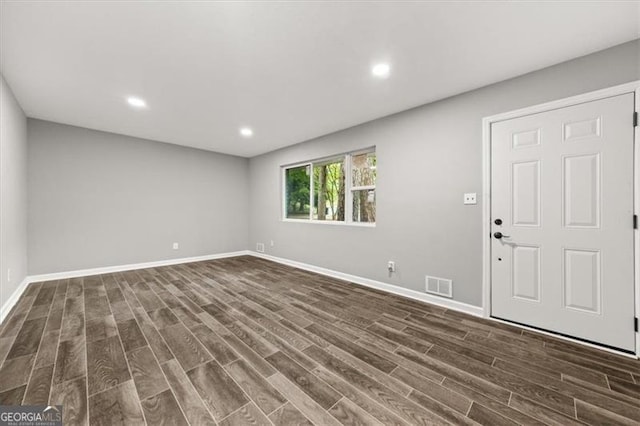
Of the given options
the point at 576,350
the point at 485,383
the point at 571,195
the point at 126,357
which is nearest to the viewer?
the point at 485,383

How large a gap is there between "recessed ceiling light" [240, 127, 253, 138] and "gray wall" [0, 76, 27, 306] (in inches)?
103

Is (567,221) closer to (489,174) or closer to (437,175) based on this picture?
(489,174)

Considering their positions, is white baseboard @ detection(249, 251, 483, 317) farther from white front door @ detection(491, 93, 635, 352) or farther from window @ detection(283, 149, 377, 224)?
window @ detection(283, 149, 377, 224)

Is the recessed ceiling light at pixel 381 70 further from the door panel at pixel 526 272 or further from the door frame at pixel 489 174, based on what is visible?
the door panel at pixel 526 272

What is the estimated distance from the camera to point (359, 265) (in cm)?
385

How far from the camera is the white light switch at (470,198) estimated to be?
2729mm

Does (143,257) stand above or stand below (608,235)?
below

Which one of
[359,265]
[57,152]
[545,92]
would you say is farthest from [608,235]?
[57,152]

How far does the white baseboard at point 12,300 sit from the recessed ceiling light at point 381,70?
4.56 meters

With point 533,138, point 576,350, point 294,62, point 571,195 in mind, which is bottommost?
point 576,350

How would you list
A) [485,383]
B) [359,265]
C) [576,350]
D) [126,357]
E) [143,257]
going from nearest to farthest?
[485,383] → [126,357] → [576,350] → [359,265] → [143,257]

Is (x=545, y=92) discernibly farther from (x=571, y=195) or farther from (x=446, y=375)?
(x=446, y=375)

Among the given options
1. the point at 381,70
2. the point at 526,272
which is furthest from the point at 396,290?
the point at 381,70

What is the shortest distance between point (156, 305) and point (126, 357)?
113 centimetres
